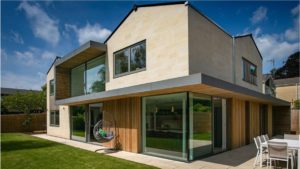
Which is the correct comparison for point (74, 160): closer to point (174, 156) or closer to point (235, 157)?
point (174, 156)

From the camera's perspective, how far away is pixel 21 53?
1761 centimetres

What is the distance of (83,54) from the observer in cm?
1380

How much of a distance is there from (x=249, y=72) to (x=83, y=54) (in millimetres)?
10520

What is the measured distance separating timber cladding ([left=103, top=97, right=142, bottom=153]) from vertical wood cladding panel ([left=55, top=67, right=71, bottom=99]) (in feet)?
19.8

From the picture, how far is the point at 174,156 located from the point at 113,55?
616cm

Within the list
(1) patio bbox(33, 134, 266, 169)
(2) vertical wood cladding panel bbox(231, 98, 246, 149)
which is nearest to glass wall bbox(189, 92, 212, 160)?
(1) patio bbox(33, 134, 266, 169)

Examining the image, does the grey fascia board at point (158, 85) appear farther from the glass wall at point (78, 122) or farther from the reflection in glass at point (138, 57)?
the glass wall at point (78, 122)

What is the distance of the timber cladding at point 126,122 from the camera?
10.5 metres

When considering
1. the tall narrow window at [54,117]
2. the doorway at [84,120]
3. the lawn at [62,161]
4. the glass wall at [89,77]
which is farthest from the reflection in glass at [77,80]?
the lawn at [62,161]

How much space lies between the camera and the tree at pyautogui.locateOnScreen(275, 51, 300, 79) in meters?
49.9

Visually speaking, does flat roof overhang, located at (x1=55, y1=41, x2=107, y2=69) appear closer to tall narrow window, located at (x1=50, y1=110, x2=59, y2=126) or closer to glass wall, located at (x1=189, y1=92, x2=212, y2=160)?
tall narrow window, located at (x1=50, y1=110, x2=59, y2=126)

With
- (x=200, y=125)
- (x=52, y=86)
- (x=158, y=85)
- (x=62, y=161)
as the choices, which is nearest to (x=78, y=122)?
(x=52, y=86)

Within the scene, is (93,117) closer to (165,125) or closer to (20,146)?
(20,146)

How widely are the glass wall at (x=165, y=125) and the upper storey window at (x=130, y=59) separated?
5.22 feet
